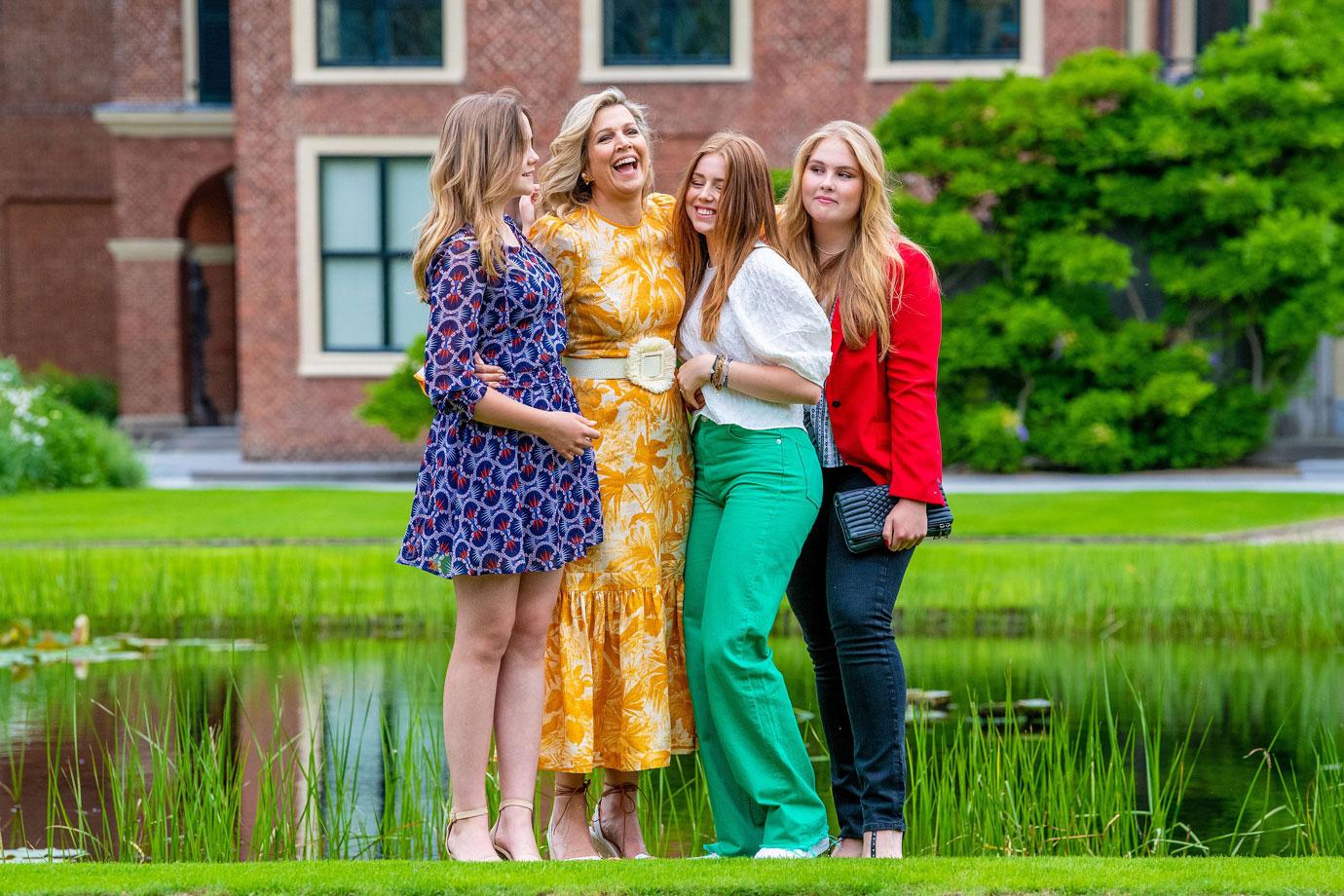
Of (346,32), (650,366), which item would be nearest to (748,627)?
(650,366)

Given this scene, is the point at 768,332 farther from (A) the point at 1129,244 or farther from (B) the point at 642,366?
(A) the point at 1129,244

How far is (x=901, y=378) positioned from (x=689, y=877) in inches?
48.3

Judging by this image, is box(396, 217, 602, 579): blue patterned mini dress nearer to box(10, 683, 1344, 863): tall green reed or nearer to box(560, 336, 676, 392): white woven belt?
box(560, 336, 676, 392): white woven belt

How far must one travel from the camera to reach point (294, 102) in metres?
17.6

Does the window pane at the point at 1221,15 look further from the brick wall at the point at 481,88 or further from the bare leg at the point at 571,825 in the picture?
the bare leg at the point at 571,825

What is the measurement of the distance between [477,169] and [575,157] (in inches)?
13.0

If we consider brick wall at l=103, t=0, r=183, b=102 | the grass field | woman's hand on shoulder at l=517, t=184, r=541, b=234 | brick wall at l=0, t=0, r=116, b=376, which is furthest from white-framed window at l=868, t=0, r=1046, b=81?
woman's hand on shoulder at l=517, t=184, r=541, b=234

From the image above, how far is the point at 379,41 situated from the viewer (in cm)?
1773

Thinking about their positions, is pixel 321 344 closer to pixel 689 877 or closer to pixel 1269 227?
pixel 1269 227

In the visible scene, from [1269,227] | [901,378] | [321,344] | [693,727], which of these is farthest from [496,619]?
[321,344]

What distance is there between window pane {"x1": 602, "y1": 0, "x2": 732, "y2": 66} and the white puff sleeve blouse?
14140 mm

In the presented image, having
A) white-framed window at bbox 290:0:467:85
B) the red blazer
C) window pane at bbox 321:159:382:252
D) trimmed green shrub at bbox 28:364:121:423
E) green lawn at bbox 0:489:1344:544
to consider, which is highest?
white-framed window at bbox 290:0:467:85

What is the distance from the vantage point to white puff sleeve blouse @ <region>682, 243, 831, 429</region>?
12.8 ft

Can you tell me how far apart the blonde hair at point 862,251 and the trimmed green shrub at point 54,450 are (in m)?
10.9
